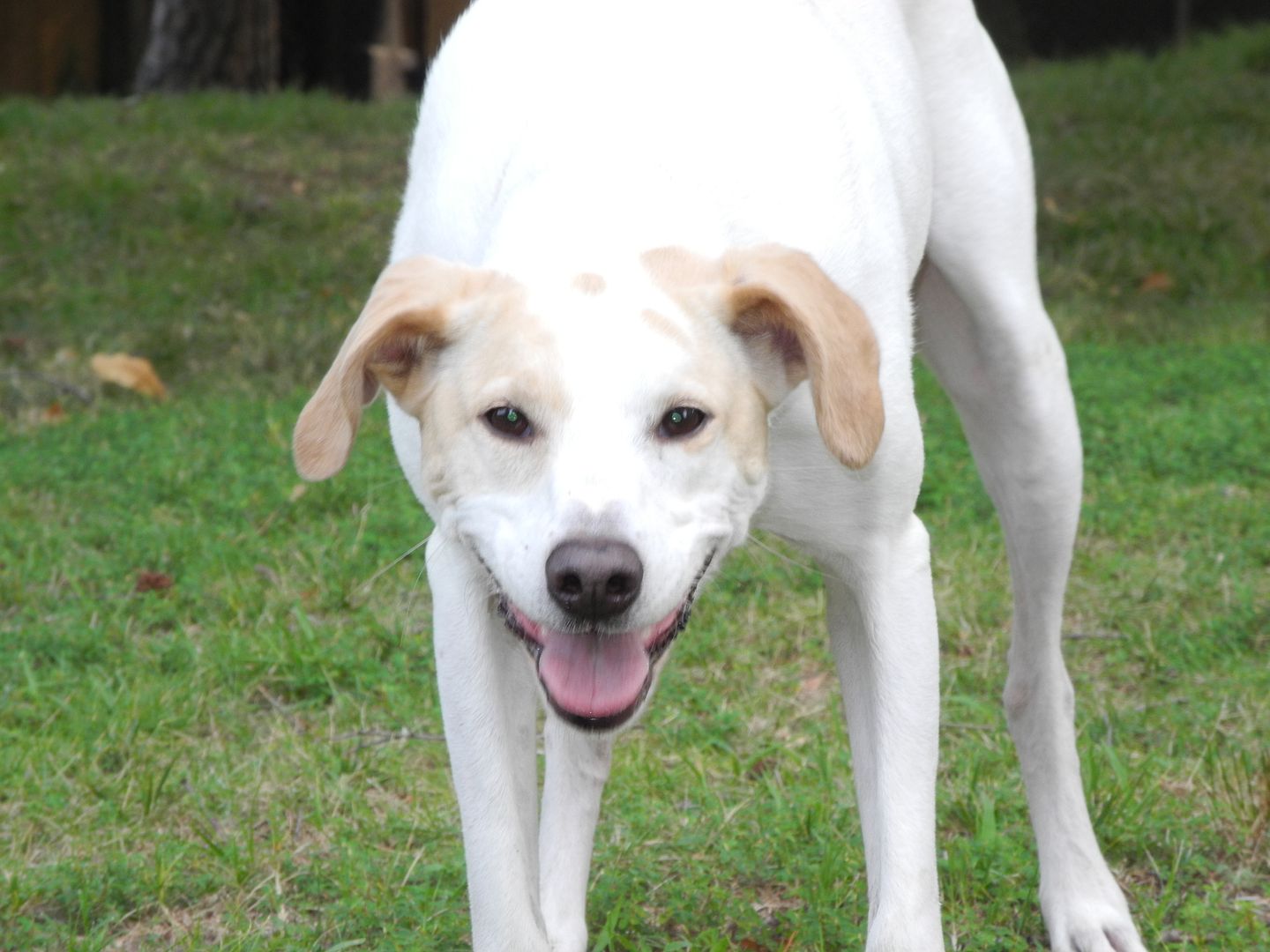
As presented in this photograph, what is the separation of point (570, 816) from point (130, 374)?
451 cm

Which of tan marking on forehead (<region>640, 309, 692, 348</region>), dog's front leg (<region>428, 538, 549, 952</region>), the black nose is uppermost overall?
tan marking on forehead (<region>640, 309, 692, 348</region>)

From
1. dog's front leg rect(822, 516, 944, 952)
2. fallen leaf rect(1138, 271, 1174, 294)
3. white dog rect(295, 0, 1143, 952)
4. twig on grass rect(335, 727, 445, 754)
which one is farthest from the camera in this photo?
fallen leaf rect(1138, 271, 1174, 294)

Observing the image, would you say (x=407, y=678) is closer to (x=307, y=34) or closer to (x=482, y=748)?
(x=482, y=748)

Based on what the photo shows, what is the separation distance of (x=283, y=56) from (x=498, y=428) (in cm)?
1226

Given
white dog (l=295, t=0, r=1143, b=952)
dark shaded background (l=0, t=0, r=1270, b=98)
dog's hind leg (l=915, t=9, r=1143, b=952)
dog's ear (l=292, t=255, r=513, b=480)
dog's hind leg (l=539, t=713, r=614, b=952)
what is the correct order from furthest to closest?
dark shaded background (l=0, t=0, r=1270, b=98) < dog's hind leg (l=915, t=9, r=1143, b=952) < dog's hind leg (l=539, t=713, r=614, b=952) < dog's ear (l=292, t=255, r=513, b=480) < white dog (l=295, t=0, r=1143, b=952)

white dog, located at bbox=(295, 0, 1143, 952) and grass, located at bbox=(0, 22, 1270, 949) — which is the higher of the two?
white dog, located at bbox=(295, 0, 1143, 952)

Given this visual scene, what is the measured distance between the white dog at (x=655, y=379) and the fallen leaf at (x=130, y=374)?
422 centimetres

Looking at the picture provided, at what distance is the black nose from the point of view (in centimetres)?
231

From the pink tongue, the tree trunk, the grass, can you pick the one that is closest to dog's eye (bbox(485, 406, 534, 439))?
the pink tongue

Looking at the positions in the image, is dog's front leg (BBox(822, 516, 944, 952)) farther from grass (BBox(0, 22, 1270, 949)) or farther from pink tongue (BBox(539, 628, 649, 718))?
pink tongue (BBox(539, 628, 649, 718))

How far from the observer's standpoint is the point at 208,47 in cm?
Result: 1184

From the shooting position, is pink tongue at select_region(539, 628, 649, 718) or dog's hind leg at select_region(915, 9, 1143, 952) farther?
dog's hind leg at select_region(915, 9, 1143, 952)

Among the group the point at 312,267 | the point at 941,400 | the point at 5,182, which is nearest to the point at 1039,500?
the point at 941,400

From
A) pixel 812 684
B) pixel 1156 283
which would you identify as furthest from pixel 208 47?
pixel 812 684
